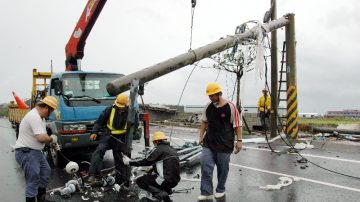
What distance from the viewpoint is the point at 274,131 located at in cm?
1445

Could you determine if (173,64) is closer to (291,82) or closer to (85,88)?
(85,88)

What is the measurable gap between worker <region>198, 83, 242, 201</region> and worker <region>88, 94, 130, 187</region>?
187cm

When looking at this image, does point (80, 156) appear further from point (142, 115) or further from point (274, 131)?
point (274, 131)

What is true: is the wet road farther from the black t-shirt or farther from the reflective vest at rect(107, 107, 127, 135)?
the reflective vest at rect(107, 107, 127, 135)

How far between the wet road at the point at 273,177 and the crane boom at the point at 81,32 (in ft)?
11.6

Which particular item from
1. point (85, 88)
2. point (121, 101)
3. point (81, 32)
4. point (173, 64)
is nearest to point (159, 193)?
point (121, 101)

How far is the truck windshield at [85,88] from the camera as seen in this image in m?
9.35

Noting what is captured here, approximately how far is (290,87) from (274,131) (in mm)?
1816

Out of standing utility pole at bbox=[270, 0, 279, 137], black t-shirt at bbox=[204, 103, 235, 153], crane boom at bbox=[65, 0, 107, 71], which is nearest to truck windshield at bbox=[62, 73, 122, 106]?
crane boom at bbox=[65, 0, 107, 71]

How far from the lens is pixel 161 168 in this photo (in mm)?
5836

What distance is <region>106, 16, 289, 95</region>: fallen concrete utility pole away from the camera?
287 inches

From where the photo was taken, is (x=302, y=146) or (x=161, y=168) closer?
(x=161, y=168)

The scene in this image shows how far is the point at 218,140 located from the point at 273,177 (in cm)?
220

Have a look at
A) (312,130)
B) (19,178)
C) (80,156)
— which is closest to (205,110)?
(19,178)
